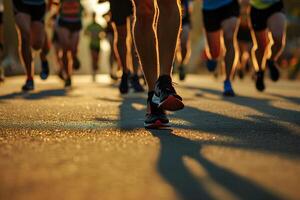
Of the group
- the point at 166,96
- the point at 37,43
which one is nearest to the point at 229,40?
the point at 37,43

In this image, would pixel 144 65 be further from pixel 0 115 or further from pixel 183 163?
pixel 183 163

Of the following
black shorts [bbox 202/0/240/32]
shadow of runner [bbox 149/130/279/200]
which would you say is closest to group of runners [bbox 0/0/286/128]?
black shorts [bbox 202/0/240/32]

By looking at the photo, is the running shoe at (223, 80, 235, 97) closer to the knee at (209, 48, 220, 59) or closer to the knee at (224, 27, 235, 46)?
the knee at (224, 27, 235, 46)

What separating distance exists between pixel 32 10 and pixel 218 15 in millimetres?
2429

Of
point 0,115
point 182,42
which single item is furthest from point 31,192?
point 182,42

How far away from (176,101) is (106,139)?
1.98 ft

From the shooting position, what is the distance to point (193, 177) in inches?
76.6

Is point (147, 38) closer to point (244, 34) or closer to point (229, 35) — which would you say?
point (229, 35)

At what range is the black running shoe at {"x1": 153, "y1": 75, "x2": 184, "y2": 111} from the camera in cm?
334

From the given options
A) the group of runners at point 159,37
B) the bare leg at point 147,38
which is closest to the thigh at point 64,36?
the group of runners at point 159,37

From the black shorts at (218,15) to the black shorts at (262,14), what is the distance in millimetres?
523

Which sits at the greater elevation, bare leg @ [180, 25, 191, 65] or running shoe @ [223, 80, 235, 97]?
bare leg @ [180, 25, 191, 65]

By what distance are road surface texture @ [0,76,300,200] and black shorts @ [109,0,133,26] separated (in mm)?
2424

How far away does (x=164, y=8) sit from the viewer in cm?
365
